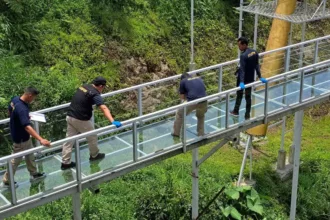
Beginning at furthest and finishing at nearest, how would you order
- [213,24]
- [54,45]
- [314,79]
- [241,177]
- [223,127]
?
[213,24] < [54,45] < [241,177] < [314,79] < [223,127]

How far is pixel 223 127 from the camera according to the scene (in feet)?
38.3

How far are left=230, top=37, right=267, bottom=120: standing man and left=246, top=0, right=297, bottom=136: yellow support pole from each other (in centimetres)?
389

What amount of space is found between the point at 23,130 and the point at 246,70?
4.76m

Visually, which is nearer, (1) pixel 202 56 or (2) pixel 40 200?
(2) pixel 40 200

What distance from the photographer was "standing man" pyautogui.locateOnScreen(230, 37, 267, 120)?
11156 mm

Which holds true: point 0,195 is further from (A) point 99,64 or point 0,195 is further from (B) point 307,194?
(B) point 307,194

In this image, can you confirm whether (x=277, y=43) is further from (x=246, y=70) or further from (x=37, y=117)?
(x=37, y=117)

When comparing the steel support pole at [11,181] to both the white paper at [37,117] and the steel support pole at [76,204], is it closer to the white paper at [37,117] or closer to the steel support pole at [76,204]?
the white paper at [37,117]

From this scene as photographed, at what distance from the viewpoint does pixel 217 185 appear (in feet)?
50.4

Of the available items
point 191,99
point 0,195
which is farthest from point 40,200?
point 191,99

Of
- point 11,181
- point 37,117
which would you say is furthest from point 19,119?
point 11,181

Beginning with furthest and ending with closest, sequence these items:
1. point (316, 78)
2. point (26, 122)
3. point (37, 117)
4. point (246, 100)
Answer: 1. point (316, 78)
2. point (246, 100)
3. point (37, 117)
4. point (26, 122)

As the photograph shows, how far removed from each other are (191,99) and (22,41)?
7.67 m

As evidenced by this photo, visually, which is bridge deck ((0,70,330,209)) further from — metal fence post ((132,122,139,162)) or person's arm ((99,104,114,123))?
person's arm ((99,104,114,123))
